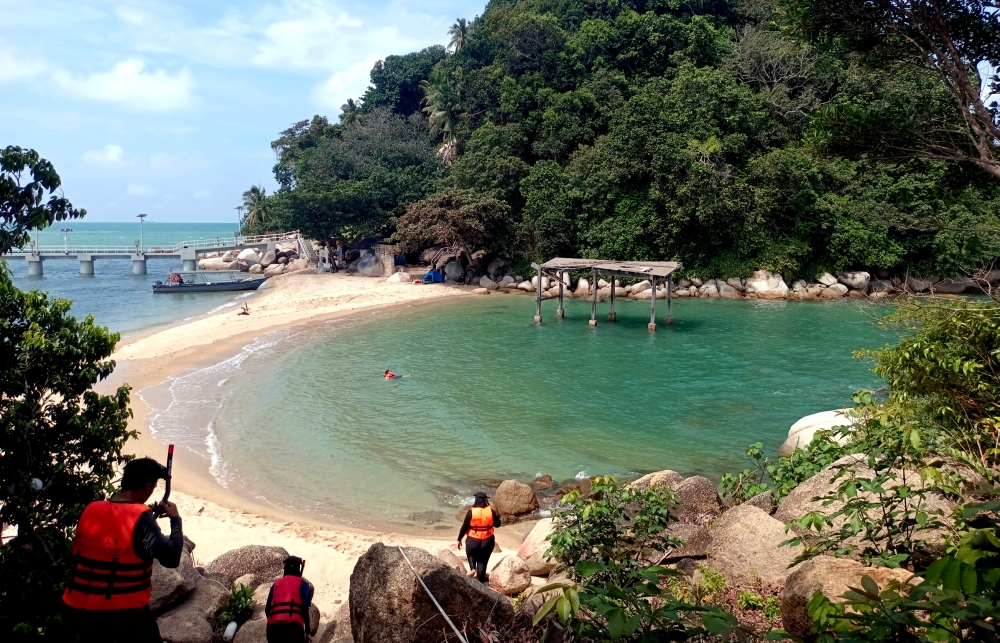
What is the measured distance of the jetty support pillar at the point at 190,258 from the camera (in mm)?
54550

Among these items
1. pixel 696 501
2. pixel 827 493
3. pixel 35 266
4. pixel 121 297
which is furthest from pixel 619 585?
pixel 35 266

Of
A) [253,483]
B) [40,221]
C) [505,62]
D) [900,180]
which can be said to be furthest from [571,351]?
[505,62]

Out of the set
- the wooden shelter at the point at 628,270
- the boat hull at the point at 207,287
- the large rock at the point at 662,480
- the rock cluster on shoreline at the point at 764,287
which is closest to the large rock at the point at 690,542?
the large rock at the point at 662,480

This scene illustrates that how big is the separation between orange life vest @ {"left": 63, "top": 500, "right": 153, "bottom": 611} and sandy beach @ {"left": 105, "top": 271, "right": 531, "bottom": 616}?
470 centimetres

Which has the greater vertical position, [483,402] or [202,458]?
[483,402]

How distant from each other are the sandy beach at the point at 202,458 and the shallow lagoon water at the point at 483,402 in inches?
25.8

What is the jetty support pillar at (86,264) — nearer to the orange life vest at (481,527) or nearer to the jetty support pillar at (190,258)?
the jetty support pillar at (190,258)

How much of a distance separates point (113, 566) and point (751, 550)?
5747mm

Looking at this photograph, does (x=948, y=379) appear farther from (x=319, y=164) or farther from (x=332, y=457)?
(x=319, y=164)

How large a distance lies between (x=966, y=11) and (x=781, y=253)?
31.4m

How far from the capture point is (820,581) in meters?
4.23

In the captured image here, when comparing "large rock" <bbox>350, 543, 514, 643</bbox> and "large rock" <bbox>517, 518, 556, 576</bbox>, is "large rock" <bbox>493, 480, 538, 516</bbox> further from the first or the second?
"large rock" <bbox>350, 543, 514, 643</bbox>

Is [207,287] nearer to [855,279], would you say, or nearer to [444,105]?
[444,105]

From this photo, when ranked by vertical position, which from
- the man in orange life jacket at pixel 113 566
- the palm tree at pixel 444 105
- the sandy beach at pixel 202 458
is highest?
the palm tree at pixel 444 105
